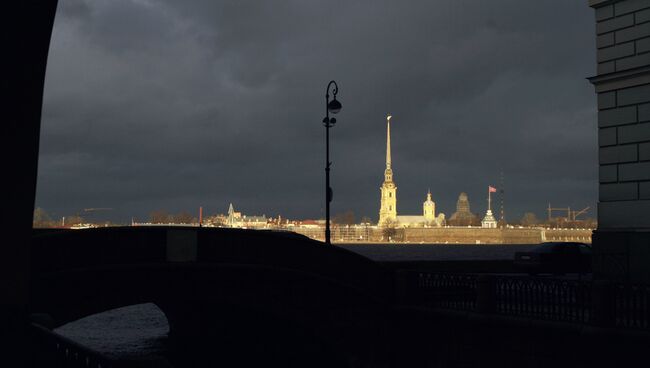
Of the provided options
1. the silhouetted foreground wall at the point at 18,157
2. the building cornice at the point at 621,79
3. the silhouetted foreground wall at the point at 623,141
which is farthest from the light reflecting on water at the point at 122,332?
the silhouetted foreground wall at the point at 18,157

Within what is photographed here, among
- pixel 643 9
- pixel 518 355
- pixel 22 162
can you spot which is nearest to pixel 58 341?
pixel 22 162

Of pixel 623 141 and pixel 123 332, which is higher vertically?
pixel 623 141

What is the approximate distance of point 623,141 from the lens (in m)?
19.7

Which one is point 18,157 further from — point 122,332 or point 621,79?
point 122,332

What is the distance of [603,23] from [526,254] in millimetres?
12728

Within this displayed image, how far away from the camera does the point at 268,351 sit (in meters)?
30.8

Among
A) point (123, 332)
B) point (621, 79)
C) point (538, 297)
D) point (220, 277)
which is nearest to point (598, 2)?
point (621, 79)

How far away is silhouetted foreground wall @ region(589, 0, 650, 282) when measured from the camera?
19.1m

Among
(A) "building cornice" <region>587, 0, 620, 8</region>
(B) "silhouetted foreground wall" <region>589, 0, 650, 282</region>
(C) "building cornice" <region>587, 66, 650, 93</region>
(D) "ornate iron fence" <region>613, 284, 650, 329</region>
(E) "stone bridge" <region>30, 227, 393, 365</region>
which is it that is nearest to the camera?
(D) "ornate iron fence" <region>613, 284, 650, 329</region>

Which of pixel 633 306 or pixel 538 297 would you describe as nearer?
pixel 633 306

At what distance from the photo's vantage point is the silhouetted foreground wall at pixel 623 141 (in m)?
19.1

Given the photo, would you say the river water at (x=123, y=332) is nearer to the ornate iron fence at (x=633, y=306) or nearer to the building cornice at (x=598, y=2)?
the ornate iron fence at (x=633, y=306)

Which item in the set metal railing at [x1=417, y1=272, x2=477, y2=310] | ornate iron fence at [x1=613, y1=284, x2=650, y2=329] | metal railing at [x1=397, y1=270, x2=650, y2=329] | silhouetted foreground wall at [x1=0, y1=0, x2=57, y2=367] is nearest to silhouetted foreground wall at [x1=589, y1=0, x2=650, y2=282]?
metal railing at [x1=397, y1=270, x2=650, y2=329]

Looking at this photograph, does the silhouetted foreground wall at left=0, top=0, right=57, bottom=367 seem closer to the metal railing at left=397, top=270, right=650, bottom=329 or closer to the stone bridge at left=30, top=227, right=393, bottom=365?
the stone bridge at left=30, top=227, right=393, bottom=365
